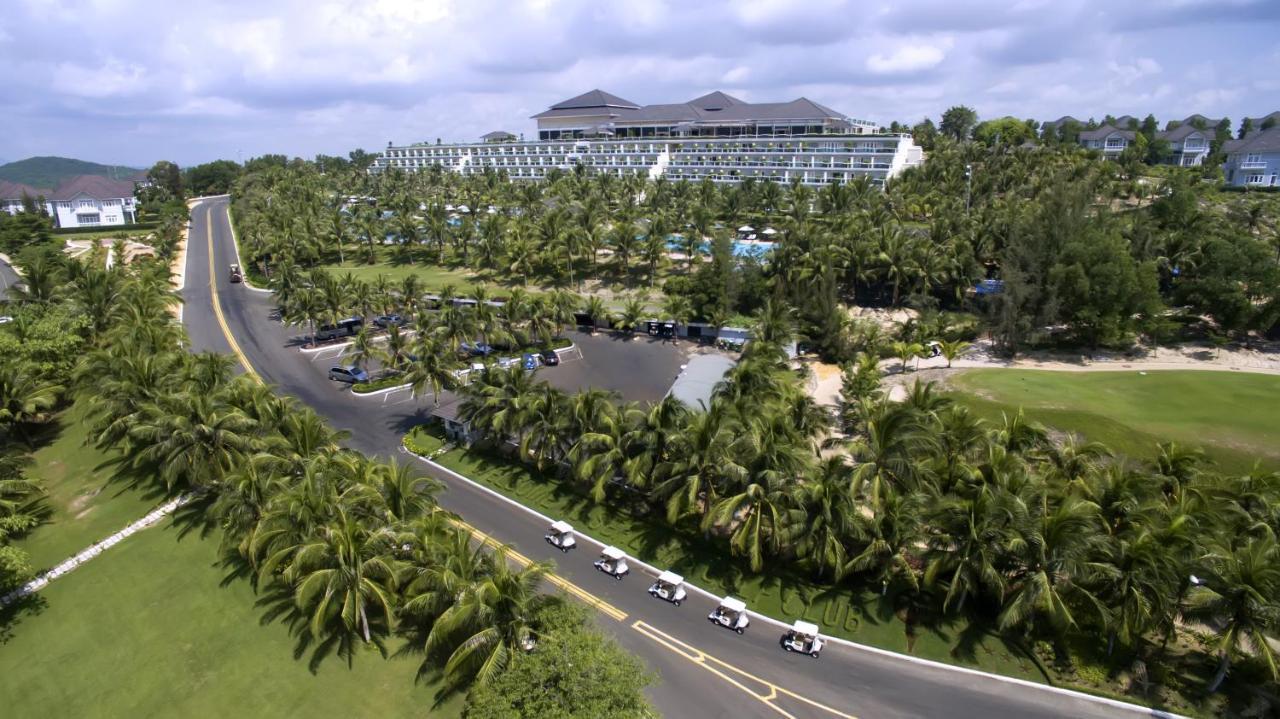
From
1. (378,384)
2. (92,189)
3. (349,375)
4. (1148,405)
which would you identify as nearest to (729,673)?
(1148,405)

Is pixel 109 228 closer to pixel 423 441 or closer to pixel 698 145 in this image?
pixel 698 145

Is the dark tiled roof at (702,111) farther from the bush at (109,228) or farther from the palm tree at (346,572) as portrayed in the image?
the palm tree at (346,572)

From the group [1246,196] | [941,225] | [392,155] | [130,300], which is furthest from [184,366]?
[392,155]

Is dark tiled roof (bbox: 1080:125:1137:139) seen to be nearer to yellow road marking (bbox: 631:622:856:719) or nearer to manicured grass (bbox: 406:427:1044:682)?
manicured grass (bbox: 406:427:1044:682)

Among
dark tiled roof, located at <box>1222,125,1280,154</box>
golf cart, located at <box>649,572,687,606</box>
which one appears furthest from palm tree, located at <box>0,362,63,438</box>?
dark tiled roof, located at <box>1222,125,1280,154</box>

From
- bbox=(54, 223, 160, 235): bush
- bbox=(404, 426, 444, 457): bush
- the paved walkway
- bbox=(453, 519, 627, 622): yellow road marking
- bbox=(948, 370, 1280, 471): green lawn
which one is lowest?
the paved walkway

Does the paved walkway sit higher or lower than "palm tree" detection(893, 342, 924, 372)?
lower

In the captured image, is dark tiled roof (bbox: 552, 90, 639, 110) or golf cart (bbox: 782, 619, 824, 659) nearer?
golf cart (bbox: 782, 619, 824, 659)
